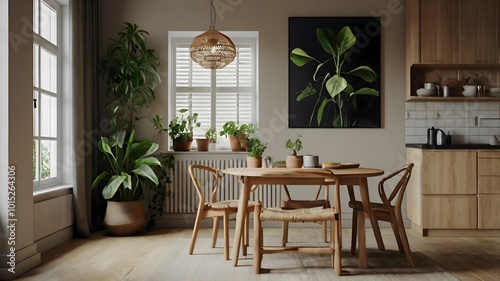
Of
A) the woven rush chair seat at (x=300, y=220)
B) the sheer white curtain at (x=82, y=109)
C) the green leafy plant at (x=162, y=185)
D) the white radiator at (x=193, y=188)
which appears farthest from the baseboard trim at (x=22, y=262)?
the white radiator at (x=193, y=188)

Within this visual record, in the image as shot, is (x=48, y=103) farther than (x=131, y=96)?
No

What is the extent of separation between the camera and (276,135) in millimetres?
5770

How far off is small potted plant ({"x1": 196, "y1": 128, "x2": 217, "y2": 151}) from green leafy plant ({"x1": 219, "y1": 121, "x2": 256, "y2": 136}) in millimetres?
118

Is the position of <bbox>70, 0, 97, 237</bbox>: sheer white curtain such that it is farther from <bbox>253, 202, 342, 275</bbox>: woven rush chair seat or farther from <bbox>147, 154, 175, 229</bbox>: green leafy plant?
<bbox>253, 202, 342, 275</bbox>: woven rush chair seat

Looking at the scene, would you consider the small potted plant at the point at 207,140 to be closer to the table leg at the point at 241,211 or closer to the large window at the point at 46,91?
the large window at the point at 46,91

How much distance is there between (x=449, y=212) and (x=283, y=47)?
2.56m

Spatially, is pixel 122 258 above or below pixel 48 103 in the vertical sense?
below

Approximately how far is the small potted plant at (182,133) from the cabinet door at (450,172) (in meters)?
2.56

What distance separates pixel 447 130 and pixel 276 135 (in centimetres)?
200

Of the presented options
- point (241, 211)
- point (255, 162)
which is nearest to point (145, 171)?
point (255, 162)

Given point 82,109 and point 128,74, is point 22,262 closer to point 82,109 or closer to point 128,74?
point 82,109

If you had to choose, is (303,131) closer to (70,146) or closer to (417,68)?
(417,68)

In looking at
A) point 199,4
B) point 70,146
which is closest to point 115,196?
point 70,146

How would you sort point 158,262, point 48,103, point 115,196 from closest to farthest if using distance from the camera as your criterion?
point 158,262 → point 48,103 → point 115,196
